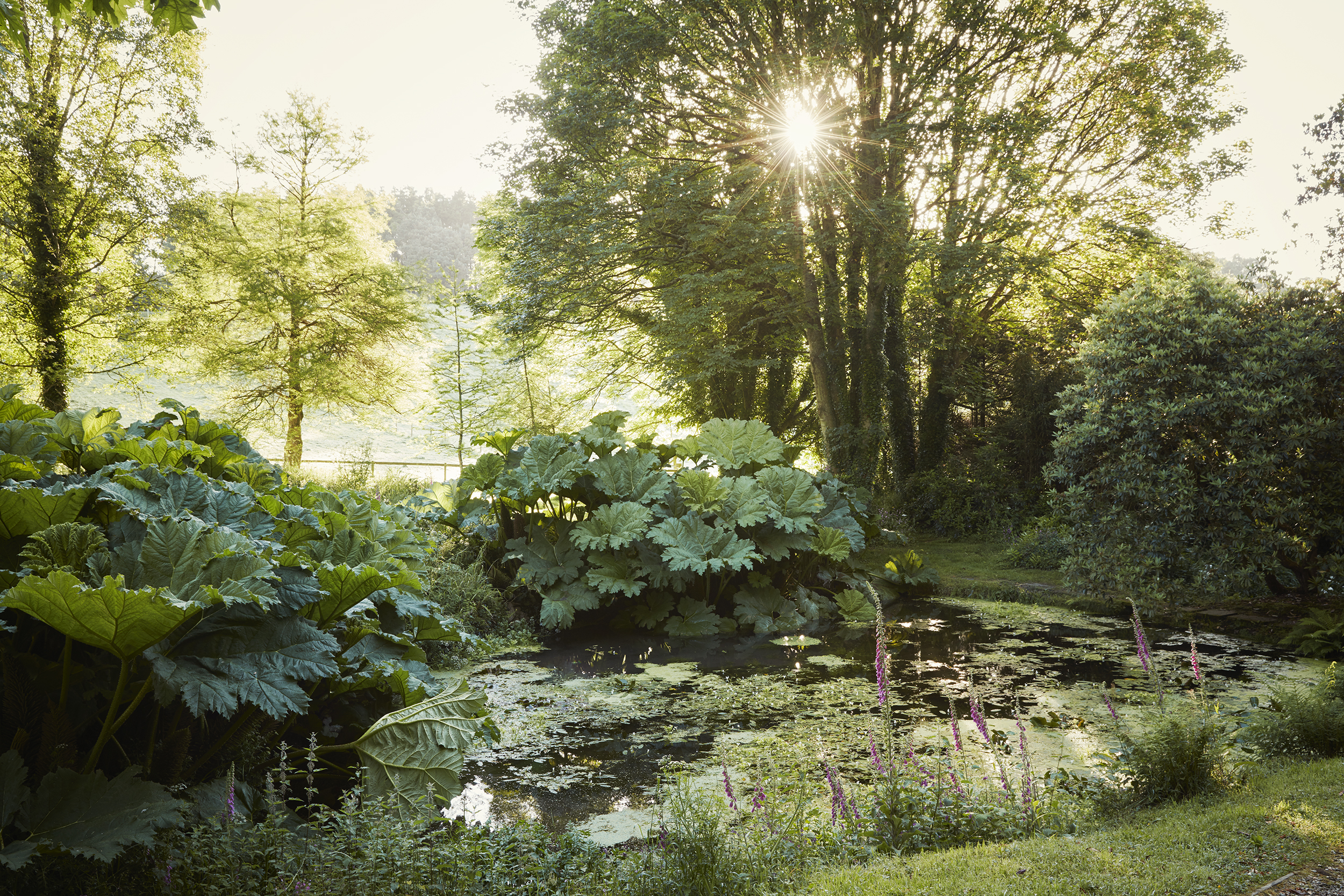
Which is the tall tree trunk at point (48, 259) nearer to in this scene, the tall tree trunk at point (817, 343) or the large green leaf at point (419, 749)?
the tall tree trunk at point (817, 343)

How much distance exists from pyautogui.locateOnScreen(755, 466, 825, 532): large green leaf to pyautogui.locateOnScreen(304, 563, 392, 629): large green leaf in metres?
5.01

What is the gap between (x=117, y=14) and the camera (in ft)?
13.3

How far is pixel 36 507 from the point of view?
250cm

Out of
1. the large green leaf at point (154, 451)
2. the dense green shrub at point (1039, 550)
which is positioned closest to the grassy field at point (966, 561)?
the dense green shrub at point (1039, 550)

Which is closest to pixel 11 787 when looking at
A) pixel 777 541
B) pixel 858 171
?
pixel 777 541

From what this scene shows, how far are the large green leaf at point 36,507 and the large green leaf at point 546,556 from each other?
16.4ft

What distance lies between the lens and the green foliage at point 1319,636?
18.7 feet

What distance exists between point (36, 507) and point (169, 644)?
28.8 inches

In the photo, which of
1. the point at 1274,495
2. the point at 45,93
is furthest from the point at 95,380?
the point at 1274,495

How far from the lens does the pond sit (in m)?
3.80

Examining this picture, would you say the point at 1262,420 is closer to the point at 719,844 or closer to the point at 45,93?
the point at 719,844

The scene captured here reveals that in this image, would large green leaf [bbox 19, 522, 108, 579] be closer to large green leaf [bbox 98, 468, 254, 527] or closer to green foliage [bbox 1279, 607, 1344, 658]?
large green leaf [bbox 98, 468, 254, 527]

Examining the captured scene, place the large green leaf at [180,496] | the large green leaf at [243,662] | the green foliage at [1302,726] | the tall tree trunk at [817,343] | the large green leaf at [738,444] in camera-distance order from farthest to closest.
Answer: the tall tree trunk at [817,343], the large green leaf at [738,444], the green foliage at [1302,726], the large green leaf at [180,496], the large green leaf at [243,662]

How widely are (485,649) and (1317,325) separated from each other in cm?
763
